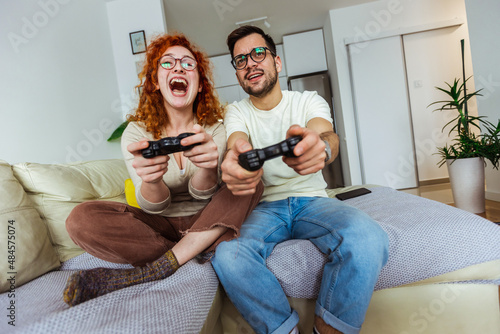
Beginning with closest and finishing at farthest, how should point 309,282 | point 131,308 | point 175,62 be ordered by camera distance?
point 131,308 → point 309,282 → point 175,62

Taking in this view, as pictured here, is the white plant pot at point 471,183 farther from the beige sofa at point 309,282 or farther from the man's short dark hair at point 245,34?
the man's short dark hair at point 245,34

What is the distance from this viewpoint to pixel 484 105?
2812 millimetres

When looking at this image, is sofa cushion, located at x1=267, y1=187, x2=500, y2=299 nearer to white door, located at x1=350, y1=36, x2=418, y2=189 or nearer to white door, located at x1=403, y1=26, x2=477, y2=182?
white door, located at x1=350, y1=36, x2=418, y2=189

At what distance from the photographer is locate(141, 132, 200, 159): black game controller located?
789mm

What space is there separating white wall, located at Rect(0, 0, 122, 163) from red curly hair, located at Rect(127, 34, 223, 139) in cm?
96

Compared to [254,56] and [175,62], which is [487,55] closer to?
[254,56]

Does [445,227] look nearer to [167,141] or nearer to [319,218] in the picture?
[319,218]

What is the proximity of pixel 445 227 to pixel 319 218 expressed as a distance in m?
0.42

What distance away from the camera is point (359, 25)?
418 centimetres

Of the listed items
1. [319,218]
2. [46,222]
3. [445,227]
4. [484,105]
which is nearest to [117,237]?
[46,222]

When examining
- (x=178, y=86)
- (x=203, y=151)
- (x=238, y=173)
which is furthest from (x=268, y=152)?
(x=178, y=86)

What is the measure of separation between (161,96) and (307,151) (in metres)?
0.86

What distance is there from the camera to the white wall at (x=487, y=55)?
267 cm

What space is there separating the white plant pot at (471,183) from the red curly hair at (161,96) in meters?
2.31
